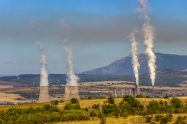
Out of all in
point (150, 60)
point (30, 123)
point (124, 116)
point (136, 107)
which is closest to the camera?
point (30, 123)

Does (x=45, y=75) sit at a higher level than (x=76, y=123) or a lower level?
higher

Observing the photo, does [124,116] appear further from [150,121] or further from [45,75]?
[45,75]

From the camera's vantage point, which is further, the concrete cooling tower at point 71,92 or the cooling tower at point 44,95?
the concrete cooling tower at point 71,92

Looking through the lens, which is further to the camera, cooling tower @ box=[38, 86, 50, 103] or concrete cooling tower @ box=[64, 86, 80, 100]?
concrete cooling tower @ box=[64, 86, 80, 100]

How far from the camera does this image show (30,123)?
3578 cm

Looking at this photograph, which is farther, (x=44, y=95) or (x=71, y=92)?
(x=71, y=92)

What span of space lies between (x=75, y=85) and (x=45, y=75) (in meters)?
10.4

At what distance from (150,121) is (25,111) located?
16.8 metres

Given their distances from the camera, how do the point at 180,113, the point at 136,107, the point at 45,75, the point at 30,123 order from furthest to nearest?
the point at 45,75 → the point at 136,107 → the point at 180,113 → the point at 30,123

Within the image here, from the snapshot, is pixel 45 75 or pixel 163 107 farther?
pixel 45 75

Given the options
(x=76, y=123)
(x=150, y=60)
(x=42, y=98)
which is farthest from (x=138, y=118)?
(x=42, y=98)

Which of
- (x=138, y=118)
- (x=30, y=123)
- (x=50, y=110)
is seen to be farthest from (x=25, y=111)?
(x=138, y=118)

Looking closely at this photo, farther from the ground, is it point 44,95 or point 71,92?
point 71,92

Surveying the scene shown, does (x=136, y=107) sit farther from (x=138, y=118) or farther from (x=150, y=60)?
(x=150, y=60)
